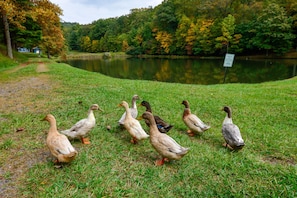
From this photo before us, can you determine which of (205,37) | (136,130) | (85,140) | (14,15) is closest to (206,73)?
(14,15)

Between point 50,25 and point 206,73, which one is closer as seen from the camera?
point 206,73

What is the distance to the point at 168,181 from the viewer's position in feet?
8.64

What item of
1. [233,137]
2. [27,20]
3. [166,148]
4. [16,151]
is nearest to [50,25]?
[27,20]

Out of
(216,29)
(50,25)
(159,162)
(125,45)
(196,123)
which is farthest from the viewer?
(125,45)

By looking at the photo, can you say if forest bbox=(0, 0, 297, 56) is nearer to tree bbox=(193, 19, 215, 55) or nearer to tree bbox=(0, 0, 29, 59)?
tree bbox=(193, 19, 215, 55)

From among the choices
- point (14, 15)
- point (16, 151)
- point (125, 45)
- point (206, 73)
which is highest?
point (14, 15)

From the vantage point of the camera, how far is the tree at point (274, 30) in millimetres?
35666

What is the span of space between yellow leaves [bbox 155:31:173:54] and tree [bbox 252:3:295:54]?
21579 millimetres

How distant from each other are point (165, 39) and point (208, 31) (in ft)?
44.7

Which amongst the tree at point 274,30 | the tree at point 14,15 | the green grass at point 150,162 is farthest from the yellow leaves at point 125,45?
the green grass at point 150,162

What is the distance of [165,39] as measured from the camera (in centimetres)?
5506

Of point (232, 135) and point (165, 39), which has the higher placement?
point (165, 39)

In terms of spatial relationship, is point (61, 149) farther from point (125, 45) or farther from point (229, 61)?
point (125, 45)

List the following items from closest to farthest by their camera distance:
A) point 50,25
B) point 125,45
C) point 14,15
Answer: point 14,15 < point 50,25 < point 125,45
